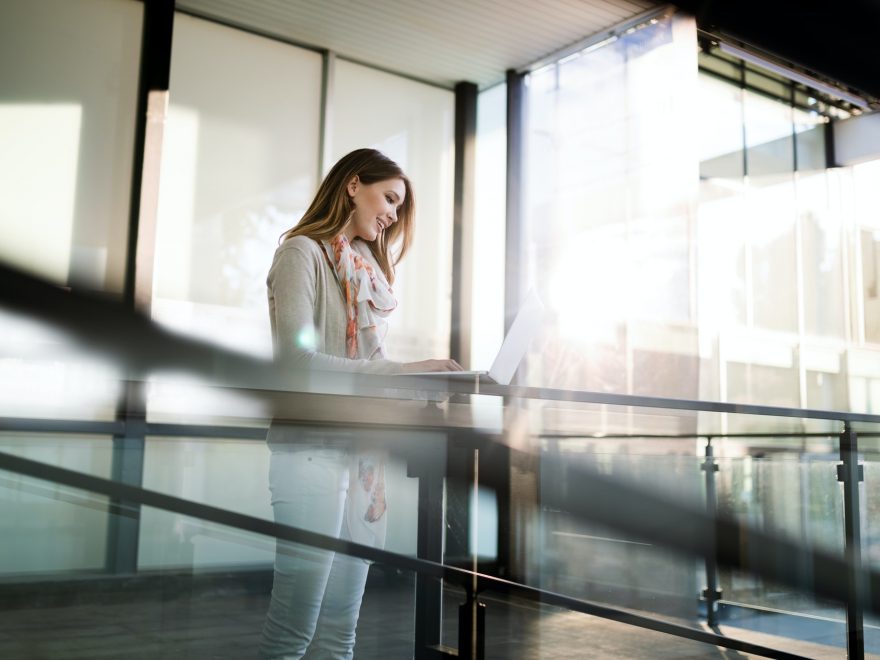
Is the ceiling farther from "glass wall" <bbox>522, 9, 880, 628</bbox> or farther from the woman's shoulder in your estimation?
the woman's shoulder

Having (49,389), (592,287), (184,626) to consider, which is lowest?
(184,626)

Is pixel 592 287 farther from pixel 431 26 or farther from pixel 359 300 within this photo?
pixel 359 300

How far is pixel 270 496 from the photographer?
58.4 inches

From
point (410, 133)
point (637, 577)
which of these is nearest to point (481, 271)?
point (410, 133)

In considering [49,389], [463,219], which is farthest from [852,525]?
[463,219]

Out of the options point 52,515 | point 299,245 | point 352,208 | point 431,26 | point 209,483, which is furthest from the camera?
point 431,26

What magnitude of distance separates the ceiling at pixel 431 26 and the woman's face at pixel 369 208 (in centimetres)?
306

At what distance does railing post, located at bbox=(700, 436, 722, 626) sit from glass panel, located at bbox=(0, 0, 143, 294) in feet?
9.29

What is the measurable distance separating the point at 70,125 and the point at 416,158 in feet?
6.61

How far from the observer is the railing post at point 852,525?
8.86 feet

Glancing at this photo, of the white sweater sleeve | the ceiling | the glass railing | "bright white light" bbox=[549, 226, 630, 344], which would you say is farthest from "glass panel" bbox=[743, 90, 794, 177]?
the white sweater sleeve

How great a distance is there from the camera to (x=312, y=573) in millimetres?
1479

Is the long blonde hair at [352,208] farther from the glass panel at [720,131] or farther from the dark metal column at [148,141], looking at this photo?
the glass panel at [720,131]

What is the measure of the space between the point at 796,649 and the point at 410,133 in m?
3.69
